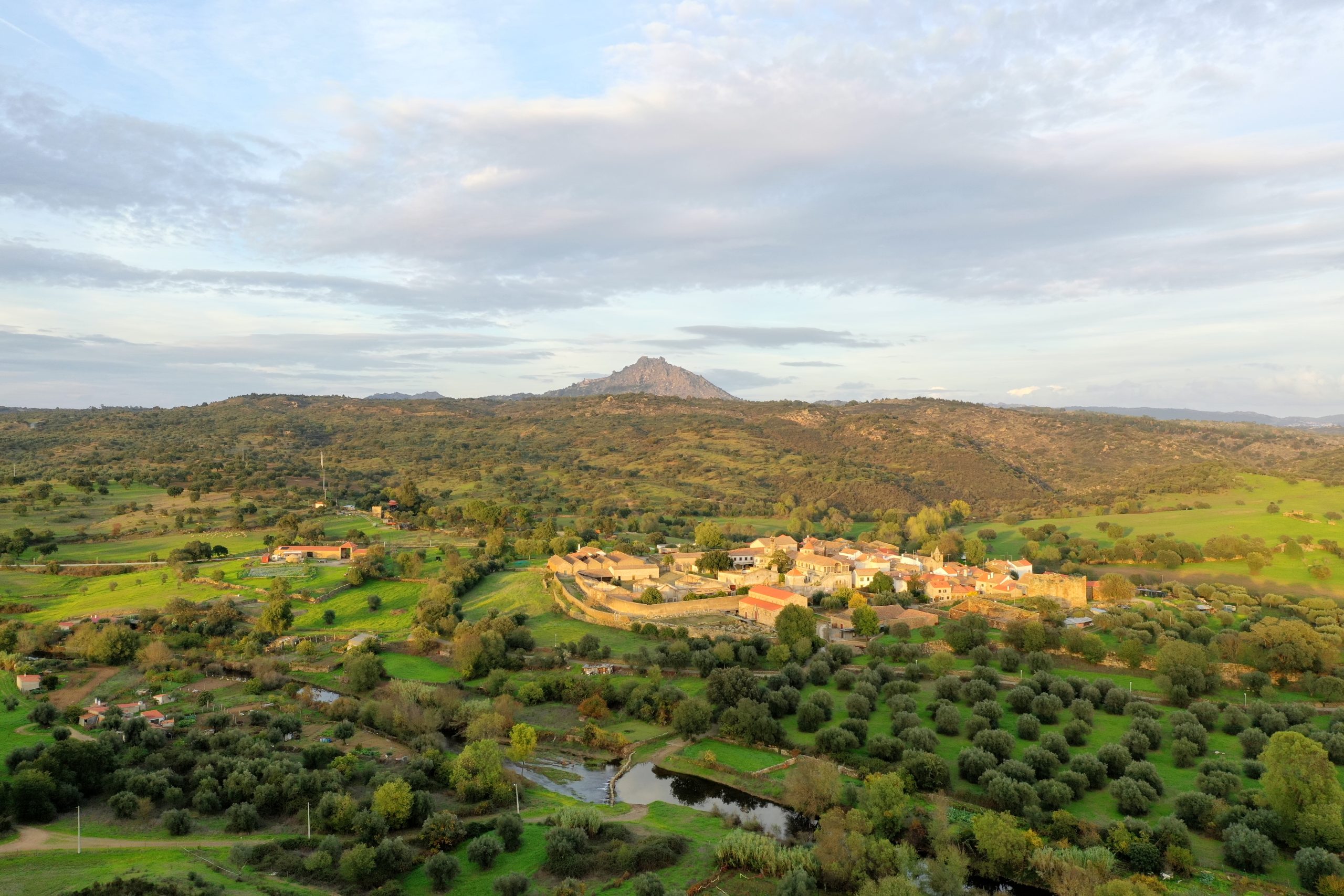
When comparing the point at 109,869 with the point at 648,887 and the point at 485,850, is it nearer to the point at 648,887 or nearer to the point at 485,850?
the point at 485,850

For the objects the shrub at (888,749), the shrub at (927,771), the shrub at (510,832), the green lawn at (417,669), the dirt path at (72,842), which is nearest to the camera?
the dirt path at (72,842)

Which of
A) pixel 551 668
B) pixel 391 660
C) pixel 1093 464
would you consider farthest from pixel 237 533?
pixel 1093 464

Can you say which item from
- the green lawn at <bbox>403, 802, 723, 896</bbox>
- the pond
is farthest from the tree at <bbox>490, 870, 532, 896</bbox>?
the pond

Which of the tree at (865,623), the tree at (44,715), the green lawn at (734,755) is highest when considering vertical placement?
the tree at (865,623)

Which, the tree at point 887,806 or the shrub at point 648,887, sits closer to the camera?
the shrub at point 648,887

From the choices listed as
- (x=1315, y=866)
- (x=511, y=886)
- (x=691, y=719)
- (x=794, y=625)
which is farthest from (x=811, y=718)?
(x=1315, y=866)

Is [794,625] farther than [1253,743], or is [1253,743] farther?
[794,625]

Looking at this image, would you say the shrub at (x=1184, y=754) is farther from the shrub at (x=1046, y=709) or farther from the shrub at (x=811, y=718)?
the shrub at (x=811, y=718)

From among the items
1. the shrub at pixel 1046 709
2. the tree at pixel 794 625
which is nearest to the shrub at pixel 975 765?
the shrub at pixel 1046 709
